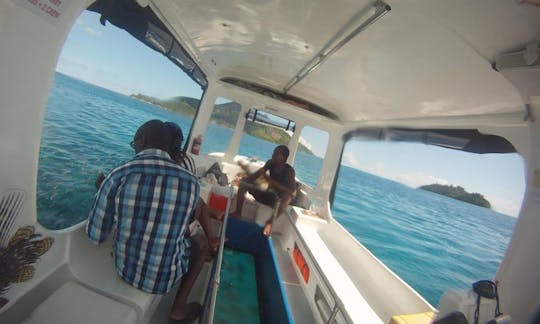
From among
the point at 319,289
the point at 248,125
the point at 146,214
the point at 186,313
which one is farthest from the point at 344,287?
the point at 248,125

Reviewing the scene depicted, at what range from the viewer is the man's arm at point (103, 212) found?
1.26m

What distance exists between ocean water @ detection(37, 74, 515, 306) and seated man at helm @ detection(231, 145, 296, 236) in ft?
3.62

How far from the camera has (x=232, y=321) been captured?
2.16 meters

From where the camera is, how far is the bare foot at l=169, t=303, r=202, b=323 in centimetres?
171

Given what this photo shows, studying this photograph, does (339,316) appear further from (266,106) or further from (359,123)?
(266,106)

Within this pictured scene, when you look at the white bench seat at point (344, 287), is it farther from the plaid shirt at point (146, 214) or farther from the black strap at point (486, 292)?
the plaid shirt at point (146, 214)

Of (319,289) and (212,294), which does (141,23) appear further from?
(319,289)

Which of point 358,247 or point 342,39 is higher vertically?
point 342,39

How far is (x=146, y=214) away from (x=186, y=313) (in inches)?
37.2

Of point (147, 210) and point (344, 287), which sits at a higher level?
point (147, 210)

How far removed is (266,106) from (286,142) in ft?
2.71

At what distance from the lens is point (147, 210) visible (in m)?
1.25

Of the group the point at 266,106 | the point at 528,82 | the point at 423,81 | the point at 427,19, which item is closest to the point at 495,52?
the point at 528,82

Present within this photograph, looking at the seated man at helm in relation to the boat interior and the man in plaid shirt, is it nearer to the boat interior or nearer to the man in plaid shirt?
the boat interior
